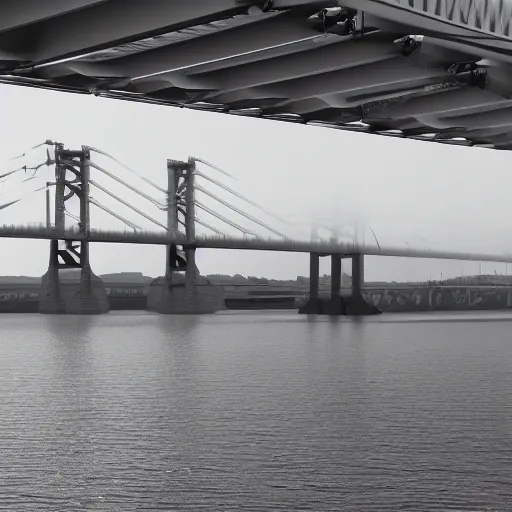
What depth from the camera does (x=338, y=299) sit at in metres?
52.6

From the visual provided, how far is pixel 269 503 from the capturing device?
14.5 ft

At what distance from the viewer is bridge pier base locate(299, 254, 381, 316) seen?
52125 millimetres

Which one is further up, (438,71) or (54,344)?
(438,71)

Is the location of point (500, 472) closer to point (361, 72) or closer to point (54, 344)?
point (361, 72)

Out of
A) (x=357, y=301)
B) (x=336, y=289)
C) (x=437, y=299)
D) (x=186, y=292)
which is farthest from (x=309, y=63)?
(x=437, y=299)

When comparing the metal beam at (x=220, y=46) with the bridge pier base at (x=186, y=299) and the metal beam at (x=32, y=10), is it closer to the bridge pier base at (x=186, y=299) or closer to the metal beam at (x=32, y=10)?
the metal beam at (x=32, y=10)

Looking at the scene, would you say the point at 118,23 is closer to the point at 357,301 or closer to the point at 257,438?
the point at 257,438

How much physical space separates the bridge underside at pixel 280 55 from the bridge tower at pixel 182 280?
4113cm

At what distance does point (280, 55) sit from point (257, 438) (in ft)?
26.5

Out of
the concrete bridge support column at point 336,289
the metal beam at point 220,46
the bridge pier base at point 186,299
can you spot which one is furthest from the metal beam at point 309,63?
the bridge pier base at point 186,299

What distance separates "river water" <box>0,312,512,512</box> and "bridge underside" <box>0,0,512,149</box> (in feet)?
13.2

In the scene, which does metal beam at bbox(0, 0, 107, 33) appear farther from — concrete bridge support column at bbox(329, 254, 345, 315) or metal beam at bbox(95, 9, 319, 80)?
concrete bridge support column at bbox(329, 254, 345, 315)

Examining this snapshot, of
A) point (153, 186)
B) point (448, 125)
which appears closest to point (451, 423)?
point (448, 125)

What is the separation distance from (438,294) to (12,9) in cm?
5598
